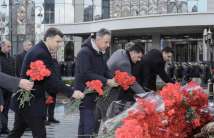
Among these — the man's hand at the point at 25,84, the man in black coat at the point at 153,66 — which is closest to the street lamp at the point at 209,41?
the man in black coat at the point at 153,66

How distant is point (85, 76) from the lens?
686 centimetres

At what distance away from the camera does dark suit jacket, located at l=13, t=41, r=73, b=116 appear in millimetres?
5996

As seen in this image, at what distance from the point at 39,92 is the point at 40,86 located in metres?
0.07

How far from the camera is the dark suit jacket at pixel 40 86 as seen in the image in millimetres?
5996

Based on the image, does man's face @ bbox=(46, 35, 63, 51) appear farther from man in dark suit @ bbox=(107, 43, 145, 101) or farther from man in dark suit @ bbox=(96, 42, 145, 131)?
man in dark suit @ bbox=(107, 43, 145, 101)

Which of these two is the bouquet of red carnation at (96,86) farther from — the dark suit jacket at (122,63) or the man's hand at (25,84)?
the dark suit jacket at (122,63)

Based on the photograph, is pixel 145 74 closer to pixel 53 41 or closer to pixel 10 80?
pixel 53 41

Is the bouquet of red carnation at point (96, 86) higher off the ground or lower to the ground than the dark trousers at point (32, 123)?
higher

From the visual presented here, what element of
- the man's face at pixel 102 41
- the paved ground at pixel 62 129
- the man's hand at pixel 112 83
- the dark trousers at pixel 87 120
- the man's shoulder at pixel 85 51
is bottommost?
the paved ground at pixel 62 129

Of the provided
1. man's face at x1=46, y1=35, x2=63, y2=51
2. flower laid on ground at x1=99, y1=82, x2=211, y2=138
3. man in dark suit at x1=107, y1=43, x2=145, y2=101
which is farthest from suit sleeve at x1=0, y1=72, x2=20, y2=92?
man in dark suit at x1=107, y1=43, x2=145, y2=101

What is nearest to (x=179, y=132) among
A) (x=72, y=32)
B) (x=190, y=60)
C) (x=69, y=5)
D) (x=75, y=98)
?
(x=75, y=98)

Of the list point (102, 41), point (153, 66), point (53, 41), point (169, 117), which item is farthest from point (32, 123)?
point (153, 66)

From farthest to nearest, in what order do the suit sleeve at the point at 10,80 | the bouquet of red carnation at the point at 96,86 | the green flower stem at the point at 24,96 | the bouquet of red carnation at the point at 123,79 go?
Answer: the bouquet of red carnation at the point at 123,79
the bouquet of red carnation at the point at 96,86
the green flower stem at the point at 24,96
the suit sleeve at the point at 10,80

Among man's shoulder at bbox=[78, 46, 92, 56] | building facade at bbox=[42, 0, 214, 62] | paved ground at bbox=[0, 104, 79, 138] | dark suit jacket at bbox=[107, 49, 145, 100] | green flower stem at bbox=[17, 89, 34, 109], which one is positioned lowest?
paved ground at bbox=[0, 104, 79, 138]
